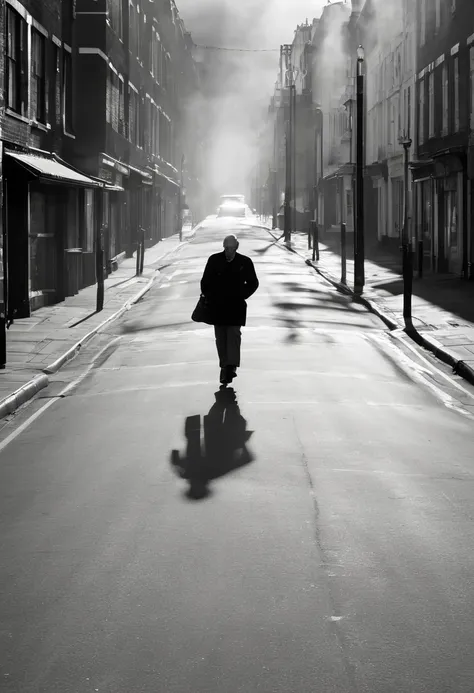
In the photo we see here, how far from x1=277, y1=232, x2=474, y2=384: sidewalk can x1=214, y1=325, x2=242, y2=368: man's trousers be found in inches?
113

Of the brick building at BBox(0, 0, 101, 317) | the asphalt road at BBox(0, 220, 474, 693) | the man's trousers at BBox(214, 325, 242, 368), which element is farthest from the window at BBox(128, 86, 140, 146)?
the asphalt road at BBox(0, 220, 474, 693)

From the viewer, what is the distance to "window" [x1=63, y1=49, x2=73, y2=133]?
26578mm

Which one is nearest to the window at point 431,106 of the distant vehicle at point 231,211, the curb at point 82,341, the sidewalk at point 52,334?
the sidewalk at point 52,334

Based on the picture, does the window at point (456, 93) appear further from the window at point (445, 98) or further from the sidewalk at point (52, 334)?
the sidewalk at point (52, 334)

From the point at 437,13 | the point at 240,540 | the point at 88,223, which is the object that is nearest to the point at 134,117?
the point at 437,13

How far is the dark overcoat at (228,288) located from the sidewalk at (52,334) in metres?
2.14

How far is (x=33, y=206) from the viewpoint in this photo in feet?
71.6

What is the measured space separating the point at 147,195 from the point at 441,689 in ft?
157

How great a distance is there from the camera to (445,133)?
110 feet

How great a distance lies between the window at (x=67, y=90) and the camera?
87.2ft

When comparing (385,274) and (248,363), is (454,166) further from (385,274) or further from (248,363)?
(248,363)

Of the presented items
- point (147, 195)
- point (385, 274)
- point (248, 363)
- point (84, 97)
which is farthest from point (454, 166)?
point (147, 195)

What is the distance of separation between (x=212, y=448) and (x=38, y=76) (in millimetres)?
16120

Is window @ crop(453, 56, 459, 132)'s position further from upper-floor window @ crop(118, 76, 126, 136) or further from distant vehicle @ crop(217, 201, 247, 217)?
distant vehicle @ crop(217, 201, 247, 217)
